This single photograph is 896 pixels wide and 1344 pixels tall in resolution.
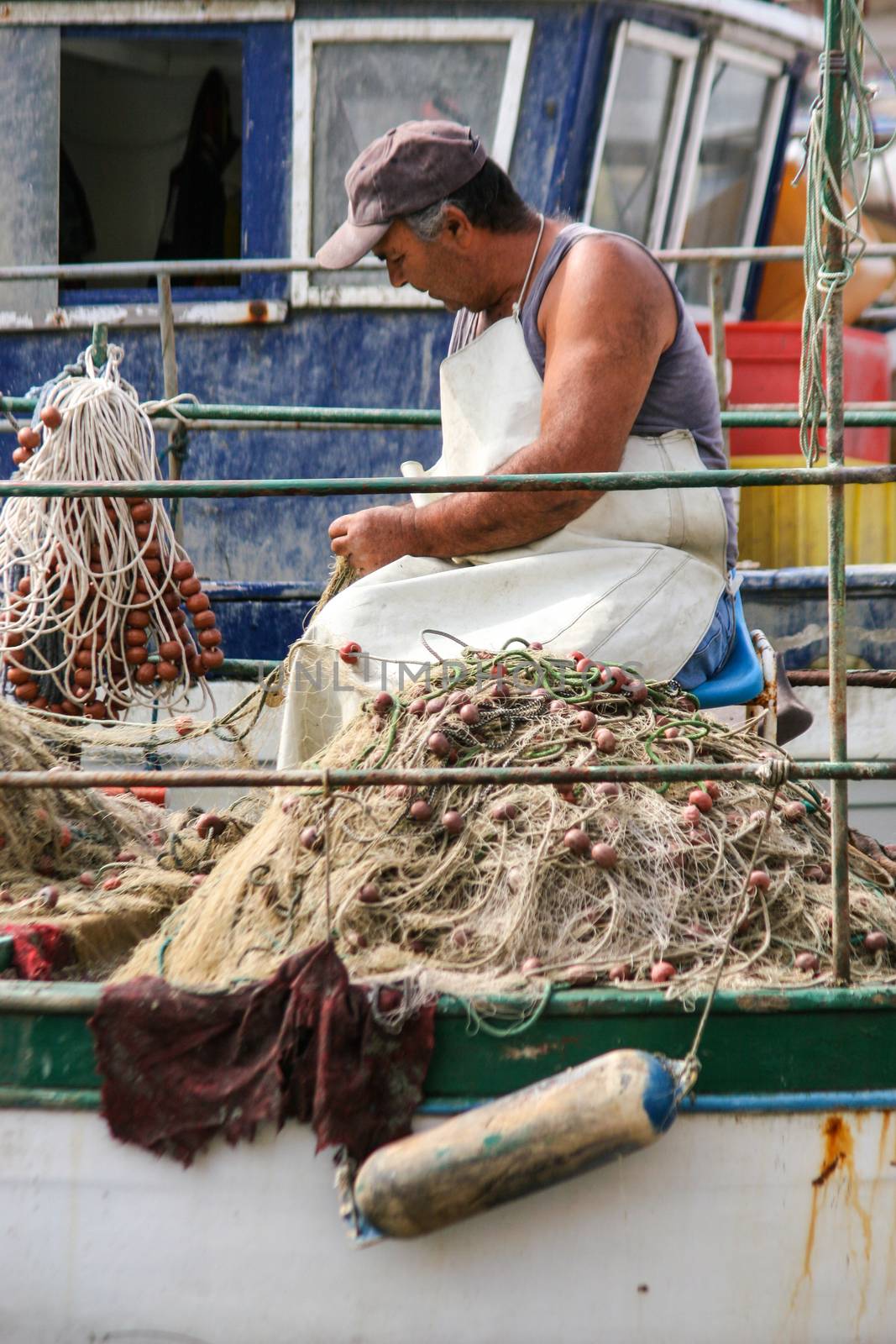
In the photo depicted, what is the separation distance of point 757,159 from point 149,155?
10.1 ft

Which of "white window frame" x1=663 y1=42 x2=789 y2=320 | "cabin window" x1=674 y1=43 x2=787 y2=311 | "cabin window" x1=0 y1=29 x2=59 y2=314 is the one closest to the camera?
"cabin window" x1=0 y1=29 x2=59 y2=314

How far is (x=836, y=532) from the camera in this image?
2365mm

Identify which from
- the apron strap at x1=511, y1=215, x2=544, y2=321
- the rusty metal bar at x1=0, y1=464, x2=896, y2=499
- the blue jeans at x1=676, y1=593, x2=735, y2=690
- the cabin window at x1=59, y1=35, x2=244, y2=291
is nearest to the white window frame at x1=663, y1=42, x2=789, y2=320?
the cabin window at x1=59, y1=35, x2=244, y2=291

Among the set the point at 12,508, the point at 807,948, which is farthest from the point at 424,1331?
the point at 12,508

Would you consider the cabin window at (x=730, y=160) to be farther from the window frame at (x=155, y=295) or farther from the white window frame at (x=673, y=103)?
the window frame at (x=155, y=295)

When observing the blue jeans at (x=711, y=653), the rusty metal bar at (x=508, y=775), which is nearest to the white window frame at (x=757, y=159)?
the blue jeans at (x=711, y=653)

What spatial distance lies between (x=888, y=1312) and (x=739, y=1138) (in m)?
0.40

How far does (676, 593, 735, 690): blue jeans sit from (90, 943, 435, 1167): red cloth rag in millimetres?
1284

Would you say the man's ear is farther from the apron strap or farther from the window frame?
the window frame

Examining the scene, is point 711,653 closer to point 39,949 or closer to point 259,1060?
point 259,1060

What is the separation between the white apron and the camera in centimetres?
311

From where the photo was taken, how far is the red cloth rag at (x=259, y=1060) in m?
2.24

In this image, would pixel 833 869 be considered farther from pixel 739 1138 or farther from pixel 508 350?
pixel 508 350

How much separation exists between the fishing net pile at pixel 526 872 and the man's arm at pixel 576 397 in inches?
20.6
